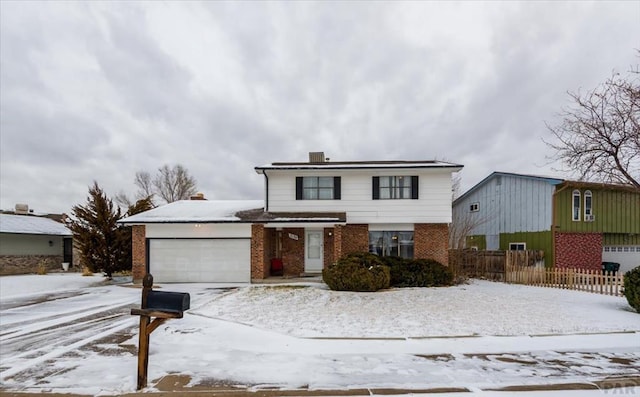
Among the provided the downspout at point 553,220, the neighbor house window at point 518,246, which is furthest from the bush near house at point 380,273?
the neighbor house window at point 518,246

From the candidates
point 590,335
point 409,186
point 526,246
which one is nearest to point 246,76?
point 409,186

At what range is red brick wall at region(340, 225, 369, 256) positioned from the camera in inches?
688

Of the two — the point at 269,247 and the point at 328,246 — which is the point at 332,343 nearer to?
the point at 328,246

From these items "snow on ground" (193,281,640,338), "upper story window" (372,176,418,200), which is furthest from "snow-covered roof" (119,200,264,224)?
"upper story window" (372,176,418,200)

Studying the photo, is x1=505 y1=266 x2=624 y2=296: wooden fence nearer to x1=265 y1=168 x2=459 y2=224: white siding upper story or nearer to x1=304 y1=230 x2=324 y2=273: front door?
x1=265 y1=168 x2=459 y2=224: white siding upper story

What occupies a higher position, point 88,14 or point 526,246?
point 88,14

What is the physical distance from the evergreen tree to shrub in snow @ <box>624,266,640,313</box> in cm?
2114

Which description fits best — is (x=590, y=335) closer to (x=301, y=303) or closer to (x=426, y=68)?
(x=301, y=303)

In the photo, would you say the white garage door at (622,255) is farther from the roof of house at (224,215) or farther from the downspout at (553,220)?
the roof of house at (224,215)

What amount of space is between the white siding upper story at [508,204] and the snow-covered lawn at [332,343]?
8.14 metres

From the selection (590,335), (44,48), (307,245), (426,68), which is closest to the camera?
(590,335)

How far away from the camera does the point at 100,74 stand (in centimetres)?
1784

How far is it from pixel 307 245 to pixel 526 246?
12.7 m

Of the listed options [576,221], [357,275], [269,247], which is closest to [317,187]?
[269,247]
